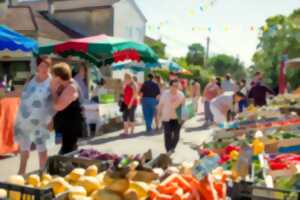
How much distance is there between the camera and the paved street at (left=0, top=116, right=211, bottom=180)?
783 centimetres

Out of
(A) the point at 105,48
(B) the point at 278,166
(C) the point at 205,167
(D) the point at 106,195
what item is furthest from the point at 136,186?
(A) the point at 105,48

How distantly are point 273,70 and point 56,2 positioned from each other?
19504 millimetres

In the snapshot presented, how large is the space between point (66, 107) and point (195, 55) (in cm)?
8543

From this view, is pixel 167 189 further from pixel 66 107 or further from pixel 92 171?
pixel 66 107

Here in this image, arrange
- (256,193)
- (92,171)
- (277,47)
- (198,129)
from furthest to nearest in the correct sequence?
(277,47)
(198,129)
(92,171)
(256,193)

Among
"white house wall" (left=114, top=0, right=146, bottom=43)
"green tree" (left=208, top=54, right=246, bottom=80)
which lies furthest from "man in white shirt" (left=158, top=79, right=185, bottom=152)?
"green tree" (left=208, top=54, right=246, bottom=80)

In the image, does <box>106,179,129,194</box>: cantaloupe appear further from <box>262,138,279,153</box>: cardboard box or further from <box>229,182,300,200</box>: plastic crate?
<box>262,138,279,153</box>: cardboard box

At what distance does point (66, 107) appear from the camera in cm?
615

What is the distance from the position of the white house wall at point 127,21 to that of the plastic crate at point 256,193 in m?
31.6

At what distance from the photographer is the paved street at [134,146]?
7830 mm

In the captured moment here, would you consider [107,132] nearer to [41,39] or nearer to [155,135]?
[155,135]

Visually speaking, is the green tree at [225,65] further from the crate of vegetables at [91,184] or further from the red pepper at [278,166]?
the crate of vegetables at [91,184]

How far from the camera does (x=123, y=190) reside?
276 centimetres

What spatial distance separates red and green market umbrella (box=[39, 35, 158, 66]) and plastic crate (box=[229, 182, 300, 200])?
30.0 ft
